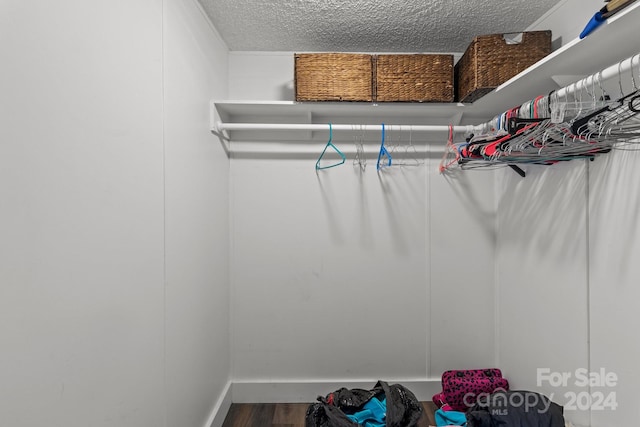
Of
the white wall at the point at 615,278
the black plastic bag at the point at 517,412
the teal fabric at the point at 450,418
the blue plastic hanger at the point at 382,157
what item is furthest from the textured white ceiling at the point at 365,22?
the teal fabric at the point at 450,418

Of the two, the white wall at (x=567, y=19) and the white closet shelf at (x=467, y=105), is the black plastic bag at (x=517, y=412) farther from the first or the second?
the white wall at (x=567, y=19)

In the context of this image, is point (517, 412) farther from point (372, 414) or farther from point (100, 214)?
point (100, 214)

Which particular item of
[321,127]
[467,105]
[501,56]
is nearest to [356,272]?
[321,127]

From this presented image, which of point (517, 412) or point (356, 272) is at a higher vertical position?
point (356, 272)

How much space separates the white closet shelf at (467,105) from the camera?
119 cm

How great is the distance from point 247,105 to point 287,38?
50cm

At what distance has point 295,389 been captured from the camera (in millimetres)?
2234

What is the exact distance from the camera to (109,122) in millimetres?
Answer: 992

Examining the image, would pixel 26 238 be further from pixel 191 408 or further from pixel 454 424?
pixel 454 424

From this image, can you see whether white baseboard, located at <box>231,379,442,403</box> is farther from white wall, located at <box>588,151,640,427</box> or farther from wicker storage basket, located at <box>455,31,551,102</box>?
→ wicker storage basket, located at <box>455,31,551,102</box>

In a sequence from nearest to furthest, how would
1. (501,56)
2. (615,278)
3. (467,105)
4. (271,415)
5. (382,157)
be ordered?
1. (615,278)
2. (501,56)
3. (467,105)
4. (271,415)
5. (382,157)

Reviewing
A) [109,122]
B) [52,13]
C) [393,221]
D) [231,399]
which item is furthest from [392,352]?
[52,13]

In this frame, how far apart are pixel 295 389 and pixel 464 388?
1.12 m

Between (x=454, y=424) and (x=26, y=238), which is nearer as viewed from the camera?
(x=26, y=238)
